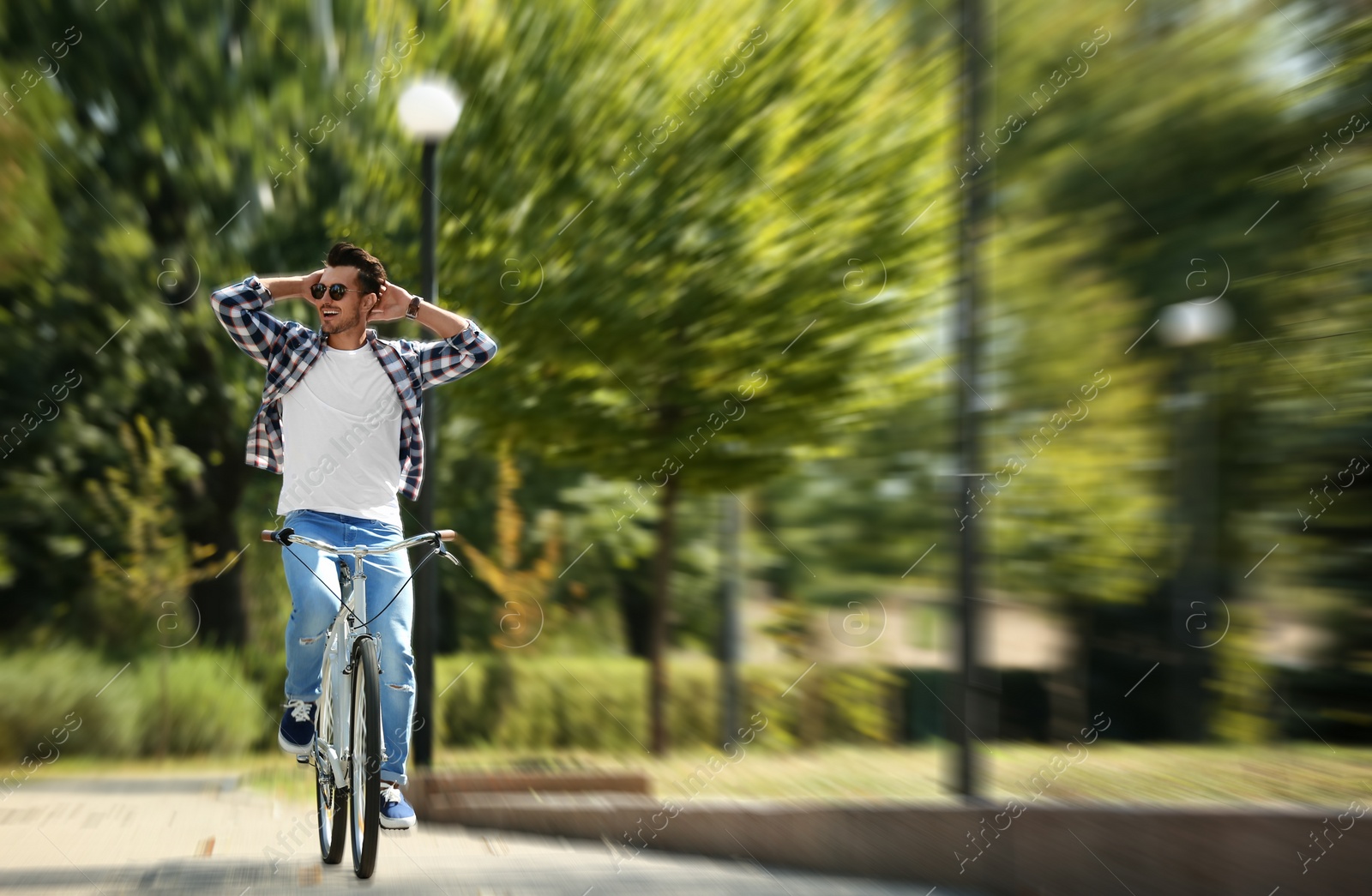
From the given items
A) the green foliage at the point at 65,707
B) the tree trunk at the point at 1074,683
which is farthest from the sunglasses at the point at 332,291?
the tree trunk at the point at 1074,683

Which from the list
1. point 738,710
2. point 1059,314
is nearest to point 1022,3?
point 1059,314

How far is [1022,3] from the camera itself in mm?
11289

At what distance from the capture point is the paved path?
427cm

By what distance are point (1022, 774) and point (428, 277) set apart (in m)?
4.63

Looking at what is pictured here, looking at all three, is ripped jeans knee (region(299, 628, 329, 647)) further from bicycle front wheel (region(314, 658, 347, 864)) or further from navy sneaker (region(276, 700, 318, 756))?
navy sneaker (region(276, 700, 318, 756))

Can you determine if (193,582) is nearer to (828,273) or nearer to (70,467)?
(70,467)

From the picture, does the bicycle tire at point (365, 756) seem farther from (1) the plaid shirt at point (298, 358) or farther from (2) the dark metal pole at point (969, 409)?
(2) the dark metal pole at point (969, 409)

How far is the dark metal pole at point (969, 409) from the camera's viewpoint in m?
5.29

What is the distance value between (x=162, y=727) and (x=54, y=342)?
14.5 ft

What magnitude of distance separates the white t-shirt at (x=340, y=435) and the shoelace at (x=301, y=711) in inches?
29.4

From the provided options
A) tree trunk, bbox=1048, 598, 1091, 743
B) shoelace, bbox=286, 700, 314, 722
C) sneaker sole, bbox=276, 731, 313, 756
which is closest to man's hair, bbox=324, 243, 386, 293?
shoelace, bbox=286, 700, 314, 722

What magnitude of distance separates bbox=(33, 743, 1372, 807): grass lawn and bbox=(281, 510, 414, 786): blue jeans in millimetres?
2442

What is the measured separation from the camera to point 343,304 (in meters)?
4.10

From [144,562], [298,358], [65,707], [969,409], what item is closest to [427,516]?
[298,358]
